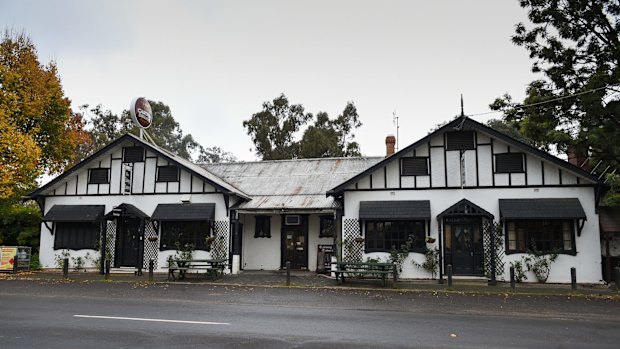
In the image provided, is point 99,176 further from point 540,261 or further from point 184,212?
point 540,261

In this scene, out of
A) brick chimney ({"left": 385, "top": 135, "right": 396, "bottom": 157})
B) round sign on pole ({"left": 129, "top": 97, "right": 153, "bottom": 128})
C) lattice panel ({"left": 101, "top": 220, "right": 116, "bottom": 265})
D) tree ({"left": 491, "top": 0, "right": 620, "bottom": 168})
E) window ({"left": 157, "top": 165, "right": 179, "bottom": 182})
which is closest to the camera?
tree ({"left": 491, "top": 0, "right": 620, "bottom": 168})

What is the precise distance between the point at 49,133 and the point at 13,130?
4.50m

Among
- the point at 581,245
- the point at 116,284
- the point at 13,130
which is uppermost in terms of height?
the point at 13,130

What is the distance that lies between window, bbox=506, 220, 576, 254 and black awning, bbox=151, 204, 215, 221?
11.6 meters

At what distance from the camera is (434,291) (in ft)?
47.4

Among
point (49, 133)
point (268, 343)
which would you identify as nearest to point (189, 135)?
point (49, 133)

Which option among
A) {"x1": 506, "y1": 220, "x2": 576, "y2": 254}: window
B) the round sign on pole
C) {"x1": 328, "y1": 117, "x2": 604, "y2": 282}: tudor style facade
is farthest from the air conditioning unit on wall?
{"x1": 506, "y1": 220, "x2": 576, "y2": 254}: window

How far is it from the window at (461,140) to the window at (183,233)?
10405 millimetres

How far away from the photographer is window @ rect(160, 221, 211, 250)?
19.7 meters

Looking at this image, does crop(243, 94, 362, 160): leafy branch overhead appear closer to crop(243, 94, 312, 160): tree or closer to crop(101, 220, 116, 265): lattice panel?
crop(243, 94, 312, 160): tree

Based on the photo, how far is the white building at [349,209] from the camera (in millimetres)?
16672

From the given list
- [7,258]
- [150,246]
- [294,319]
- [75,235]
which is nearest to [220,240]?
[150,246]

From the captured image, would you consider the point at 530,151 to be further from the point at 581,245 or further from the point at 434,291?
the point at 434,291

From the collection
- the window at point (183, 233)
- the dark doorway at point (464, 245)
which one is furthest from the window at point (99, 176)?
the dark doorway at point (464, 245)
